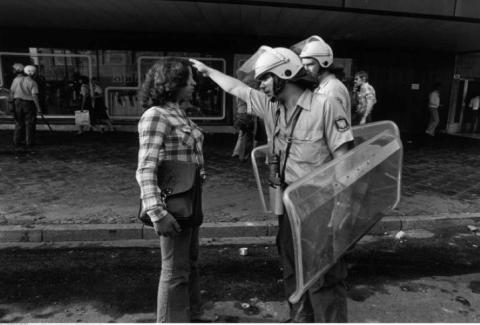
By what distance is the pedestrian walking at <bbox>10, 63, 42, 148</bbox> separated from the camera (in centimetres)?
831

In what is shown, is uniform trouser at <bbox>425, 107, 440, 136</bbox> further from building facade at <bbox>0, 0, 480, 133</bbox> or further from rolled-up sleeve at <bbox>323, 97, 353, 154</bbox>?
rolled-up sleeve at <bbox>323, 97, 353, 154</bbox>

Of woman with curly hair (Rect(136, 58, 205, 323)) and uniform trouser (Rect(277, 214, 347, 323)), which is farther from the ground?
woman with curly hair (Rect(136, 58, 205, 323))

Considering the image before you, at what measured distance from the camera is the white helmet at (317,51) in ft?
9.67

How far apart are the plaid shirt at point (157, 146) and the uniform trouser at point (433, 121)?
12.9 meters

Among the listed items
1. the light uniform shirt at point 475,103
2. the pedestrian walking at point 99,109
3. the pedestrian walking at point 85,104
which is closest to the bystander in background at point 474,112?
the light uniform shirt at point 475,103

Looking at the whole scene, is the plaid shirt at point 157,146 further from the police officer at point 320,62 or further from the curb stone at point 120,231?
the curb stone at point 120,231

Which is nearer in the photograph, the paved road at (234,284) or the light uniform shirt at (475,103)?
the paved road at (234,284)

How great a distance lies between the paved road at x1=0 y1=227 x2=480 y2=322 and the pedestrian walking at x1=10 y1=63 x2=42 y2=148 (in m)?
5.21

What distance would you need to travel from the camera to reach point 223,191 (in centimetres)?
609

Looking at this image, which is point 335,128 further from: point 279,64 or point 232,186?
point 232,186

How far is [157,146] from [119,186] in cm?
429

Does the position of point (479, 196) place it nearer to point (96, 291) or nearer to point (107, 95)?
point (96, 291)

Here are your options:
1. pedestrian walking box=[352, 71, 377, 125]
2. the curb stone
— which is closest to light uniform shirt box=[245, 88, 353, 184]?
the curb stone

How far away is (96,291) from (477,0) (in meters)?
8.67
